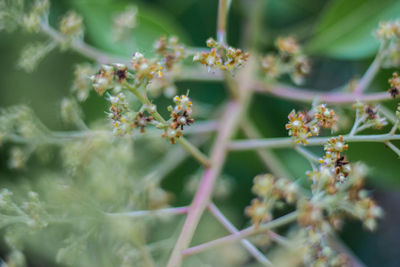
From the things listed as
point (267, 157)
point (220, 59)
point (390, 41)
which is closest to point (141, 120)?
point (220, 59)

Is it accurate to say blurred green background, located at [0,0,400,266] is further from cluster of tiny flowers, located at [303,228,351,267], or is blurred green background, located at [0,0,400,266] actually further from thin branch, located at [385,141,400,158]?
cluster of tiny flowers, located at [303,228,351,267]

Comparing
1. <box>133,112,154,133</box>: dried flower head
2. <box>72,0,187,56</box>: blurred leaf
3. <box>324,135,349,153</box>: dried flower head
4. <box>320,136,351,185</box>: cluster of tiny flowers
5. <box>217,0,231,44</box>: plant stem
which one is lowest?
<box>320,136,351,185</box>: cluster of tiny flowers

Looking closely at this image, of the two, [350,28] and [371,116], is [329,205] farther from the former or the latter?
[350,28]

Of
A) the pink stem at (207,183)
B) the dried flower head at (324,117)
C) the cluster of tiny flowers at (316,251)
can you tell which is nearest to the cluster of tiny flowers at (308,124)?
the dried flower head at (324,117)

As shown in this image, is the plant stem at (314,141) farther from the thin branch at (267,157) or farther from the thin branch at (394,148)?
the thin branch at (267,157)

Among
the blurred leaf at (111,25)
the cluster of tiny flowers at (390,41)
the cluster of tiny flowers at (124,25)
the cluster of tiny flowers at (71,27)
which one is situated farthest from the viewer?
the blurred leaf at (111,25)

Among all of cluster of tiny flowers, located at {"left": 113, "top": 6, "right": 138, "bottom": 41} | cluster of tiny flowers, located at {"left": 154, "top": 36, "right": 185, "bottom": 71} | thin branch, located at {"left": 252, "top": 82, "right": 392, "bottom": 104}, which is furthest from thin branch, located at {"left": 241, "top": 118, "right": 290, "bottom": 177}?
cluster of tiny flowers, located at {"left": 154, "top": 36, "right": 185, "bottom": 71}
